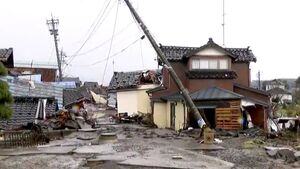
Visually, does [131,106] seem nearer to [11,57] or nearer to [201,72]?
[201,72]

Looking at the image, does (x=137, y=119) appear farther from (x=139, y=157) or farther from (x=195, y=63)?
(x=139, y=157)

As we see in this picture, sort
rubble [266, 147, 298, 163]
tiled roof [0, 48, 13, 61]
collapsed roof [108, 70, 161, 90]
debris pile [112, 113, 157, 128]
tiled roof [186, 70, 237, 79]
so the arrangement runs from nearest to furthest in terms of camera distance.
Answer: rubble [266, 147, 298, 163]
tiled roof [0, 48, 13, 61]
tiled roof [186, 70, 237, 79]
debris pile [112, 113, 157, 128]
collapsed roof [108, 70, 161, 90]

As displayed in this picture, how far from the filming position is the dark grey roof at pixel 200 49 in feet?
106

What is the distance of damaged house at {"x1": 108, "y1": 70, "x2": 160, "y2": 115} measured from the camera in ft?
144

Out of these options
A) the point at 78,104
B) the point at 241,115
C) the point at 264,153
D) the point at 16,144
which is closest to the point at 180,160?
the point at 264,153

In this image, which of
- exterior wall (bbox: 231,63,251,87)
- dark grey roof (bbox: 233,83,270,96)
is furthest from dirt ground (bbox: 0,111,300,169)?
exterior wall (bbox: 231,63,251,87)

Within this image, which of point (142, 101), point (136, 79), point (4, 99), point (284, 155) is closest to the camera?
point (284, 155)

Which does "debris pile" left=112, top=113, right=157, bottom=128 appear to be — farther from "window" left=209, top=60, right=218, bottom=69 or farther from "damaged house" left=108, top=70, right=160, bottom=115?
"window" left=209, top=60, right=218, bottom=69

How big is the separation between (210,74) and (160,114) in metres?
5.49

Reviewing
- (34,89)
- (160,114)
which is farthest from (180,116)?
(34,89)

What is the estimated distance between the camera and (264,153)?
1641cm

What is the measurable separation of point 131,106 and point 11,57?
64.8ft

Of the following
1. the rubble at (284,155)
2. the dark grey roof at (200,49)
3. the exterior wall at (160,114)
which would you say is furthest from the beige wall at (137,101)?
the rubble at (284,155)

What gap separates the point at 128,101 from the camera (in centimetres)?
4528
